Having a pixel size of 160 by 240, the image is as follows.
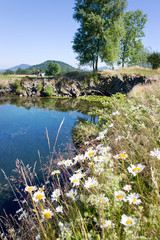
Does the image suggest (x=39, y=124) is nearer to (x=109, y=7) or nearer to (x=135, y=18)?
(x=109, y=7)

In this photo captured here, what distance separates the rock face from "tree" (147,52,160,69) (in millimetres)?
4262

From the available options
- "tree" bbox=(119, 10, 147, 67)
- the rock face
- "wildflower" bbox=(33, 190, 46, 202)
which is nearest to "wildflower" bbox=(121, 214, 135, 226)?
"wildflower" bbox=(33, 190, 46, 202)

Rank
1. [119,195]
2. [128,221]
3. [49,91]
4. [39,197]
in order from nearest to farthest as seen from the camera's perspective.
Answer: [128,221] → [119,195] → [39,197] → [49,91]

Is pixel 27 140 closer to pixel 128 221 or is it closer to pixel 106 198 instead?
pixel 106 198

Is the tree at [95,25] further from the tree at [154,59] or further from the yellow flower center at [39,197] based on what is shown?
the yellow flower center at [39,197]

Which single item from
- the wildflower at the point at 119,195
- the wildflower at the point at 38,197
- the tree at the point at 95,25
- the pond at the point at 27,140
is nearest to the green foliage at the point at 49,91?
the tree at the point at 95,25

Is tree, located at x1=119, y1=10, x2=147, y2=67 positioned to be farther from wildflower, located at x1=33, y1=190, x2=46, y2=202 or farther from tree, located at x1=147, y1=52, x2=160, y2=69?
wildflower, located at x1=33, y1=190, x2=46, y2=202

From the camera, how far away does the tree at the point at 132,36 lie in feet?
76.4

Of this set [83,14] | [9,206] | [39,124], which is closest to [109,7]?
[83,14]

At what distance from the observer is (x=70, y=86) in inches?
691

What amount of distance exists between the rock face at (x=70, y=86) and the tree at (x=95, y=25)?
330cm

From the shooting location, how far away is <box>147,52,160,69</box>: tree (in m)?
16.3

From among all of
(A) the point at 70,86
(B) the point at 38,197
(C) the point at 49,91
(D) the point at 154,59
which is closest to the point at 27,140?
(B) the point at 38,197

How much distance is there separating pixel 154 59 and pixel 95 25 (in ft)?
23.9
